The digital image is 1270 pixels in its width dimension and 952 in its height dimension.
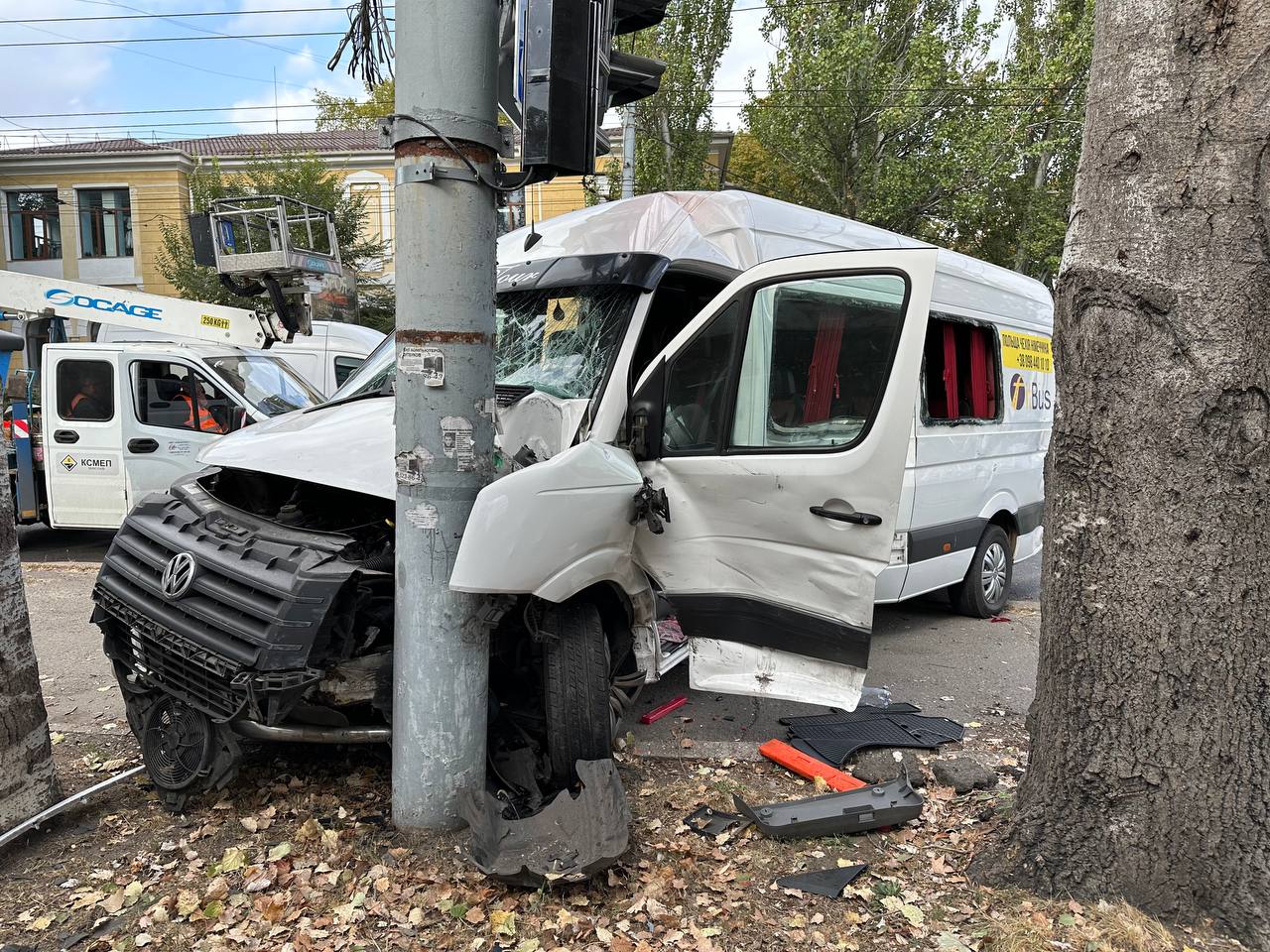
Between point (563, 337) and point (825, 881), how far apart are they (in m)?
2.60

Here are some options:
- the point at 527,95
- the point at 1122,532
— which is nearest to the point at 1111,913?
the point at 1122,532

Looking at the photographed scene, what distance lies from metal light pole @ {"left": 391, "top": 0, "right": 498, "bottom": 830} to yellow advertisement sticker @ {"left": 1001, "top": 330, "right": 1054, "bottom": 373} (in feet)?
15.9

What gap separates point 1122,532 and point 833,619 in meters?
1.19

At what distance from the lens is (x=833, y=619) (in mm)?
3564

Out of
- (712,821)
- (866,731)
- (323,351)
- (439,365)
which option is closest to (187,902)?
(712,821)

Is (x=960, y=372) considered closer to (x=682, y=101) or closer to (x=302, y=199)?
(x=682, y=101)

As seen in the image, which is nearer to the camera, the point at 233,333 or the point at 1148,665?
the point at 1148,665

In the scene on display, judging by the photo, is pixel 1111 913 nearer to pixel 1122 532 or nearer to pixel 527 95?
pixel 1122 532

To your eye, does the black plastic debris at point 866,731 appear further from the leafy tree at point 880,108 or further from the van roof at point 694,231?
Answer: the leafy tree at point 880,108

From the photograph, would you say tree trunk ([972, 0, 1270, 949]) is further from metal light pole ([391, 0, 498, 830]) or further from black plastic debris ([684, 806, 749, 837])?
metal light pole ([391, 0, 498, 830])

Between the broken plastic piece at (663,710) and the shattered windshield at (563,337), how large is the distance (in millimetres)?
1812

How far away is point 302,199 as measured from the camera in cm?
2108

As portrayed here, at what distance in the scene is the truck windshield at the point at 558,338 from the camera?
13.4 feet

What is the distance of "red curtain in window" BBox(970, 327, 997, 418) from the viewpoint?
6430mm
